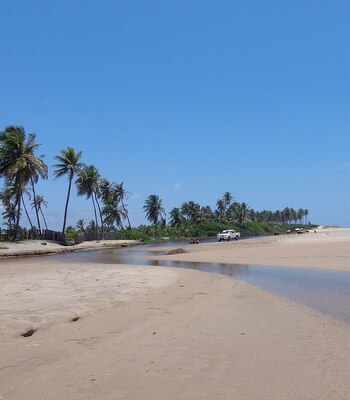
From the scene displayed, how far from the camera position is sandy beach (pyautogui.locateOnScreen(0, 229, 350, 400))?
488 centimetres

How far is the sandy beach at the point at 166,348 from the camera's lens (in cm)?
488

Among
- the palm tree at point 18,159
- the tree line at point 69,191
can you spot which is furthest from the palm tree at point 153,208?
the palm tree at point 18,159

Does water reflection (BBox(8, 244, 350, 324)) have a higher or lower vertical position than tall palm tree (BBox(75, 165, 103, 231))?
lower

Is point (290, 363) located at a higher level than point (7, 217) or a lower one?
lower

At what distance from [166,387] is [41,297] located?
6.82m

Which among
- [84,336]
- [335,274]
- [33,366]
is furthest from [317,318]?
[335,274]

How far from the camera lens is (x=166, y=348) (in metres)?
6.64

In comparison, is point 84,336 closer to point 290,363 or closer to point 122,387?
point 122,387

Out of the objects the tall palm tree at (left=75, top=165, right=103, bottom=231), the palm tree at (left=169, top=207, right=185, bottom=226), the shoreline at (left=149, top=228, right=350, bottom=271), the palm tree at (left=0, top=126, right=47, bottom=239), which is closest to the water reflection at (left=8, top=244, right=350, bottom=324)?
the shoreline at (left=149, top=228, right=350, bottom=271)

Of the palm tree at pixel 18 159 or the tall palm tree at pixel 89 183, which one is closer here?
the palm tree at pixel 18 159

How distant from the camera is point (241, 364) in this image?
576 centimetres

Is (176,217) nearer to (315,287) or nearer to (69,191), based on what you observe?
(69,191)

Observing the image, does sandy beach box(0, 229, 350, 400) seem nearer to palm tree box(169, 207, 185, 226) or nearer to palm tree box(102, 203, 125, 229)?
palm tree box(102, 203, 125, 229)

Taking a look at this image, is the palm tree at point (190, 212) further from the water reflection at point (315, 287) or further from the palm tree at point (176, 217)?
the water reflection at point (315, 287)
